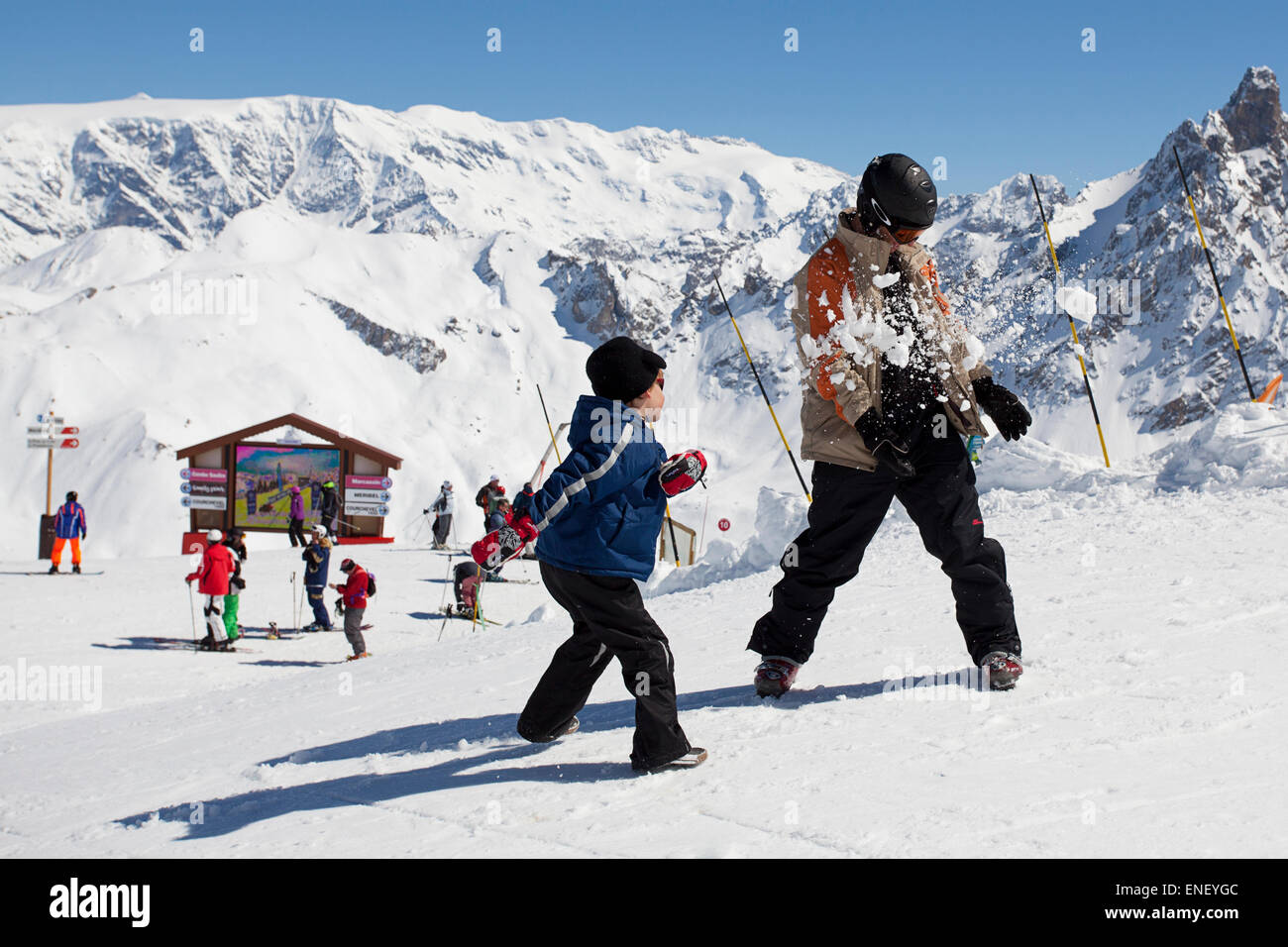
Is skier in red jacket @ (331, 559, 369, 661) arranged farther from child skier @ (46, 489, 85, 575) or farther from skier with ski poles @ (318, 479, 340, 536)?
skier with ski poles @ (318, 479, 340, 536)

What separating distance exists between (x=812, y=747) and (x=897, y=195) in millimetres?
1921

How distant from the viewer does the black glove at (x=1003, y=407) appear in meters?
3.61

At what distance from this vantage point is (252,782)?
11.9 ft

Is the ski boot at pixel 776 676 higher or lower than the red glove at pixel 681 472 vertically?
lower

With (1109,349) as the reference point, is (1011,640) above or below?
below

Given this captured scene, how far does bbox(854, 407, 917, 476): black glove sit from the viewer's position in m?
3.33

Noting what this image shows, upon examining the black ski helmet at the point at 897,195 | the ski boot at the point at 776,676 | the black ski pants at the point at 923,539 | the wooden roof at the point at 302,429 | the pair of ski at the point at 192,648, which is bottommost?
the pair of ski at the point at 192,648

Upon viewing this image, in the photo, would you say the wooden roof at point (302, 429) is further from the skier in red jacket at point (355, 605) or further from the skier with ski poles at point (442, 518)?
the skier in red jacket at point (355, 605)

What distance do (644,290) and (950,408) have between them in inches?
7273

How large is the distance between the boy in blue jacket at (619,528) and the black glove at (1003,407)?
1.21m

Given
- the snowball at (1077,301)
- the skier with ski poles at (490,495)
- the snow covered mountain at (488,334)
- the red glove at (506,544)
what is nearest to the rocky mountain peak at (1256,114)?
the snow covered mountain at (488,334)
